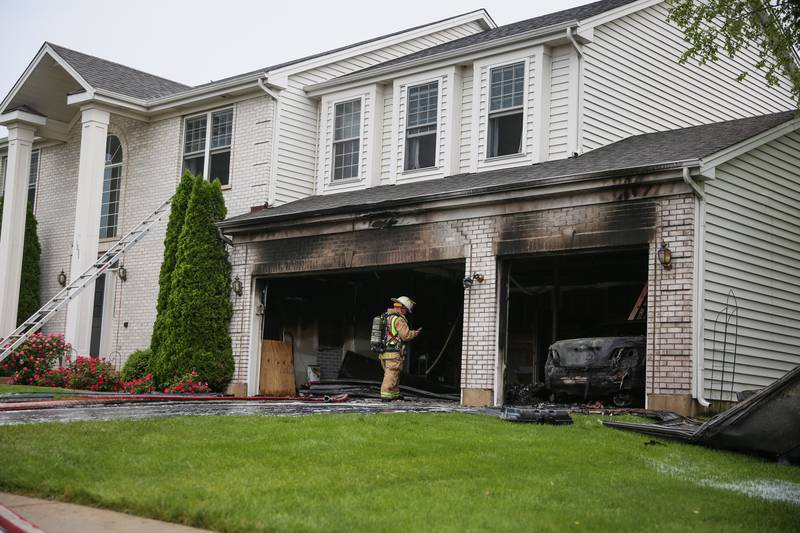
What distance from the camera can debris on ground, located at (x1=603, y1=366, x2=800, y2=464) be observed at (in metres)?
10.0

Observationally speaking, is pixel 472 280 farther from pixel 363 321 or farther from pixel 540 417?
pixel 363 321

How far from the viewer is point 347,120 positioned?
71.3ft

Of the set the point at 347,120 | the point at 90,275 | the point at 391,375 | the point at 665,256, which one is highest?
the point at 347,120

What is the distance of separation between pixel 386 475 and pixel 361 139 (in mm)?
13820

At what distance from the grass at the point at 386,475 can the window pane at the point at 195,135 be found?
13.1 meters

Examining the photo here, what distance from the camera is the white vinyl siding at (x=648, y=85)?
1842cm

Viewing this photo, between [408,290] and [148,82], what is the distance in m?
9.22

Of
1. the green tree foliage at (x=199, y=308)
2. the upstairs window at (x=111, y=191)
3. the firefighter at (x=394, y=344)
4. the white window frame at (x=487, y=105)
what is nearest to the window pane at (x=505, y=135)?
the white window frame at (x=487, y=105)

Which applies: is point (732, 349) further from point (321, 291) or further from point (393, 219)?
point (321, 291)

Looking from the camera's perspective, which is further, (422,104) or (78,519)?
(422,104)

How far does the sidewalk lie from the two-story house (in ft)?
27.9

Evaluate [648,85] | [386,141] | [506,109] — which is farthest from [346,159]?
[648,85]

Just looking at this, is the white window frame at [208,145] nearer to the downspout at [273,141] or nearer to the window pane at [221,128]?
the window pane at [221,128]

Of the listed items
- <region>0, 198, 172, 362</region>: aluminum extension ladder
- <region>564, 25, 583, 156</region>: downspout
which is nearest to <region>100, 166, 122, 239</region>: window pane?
<region>0, 198, 172, 362</region>: aluminum extension ladder
